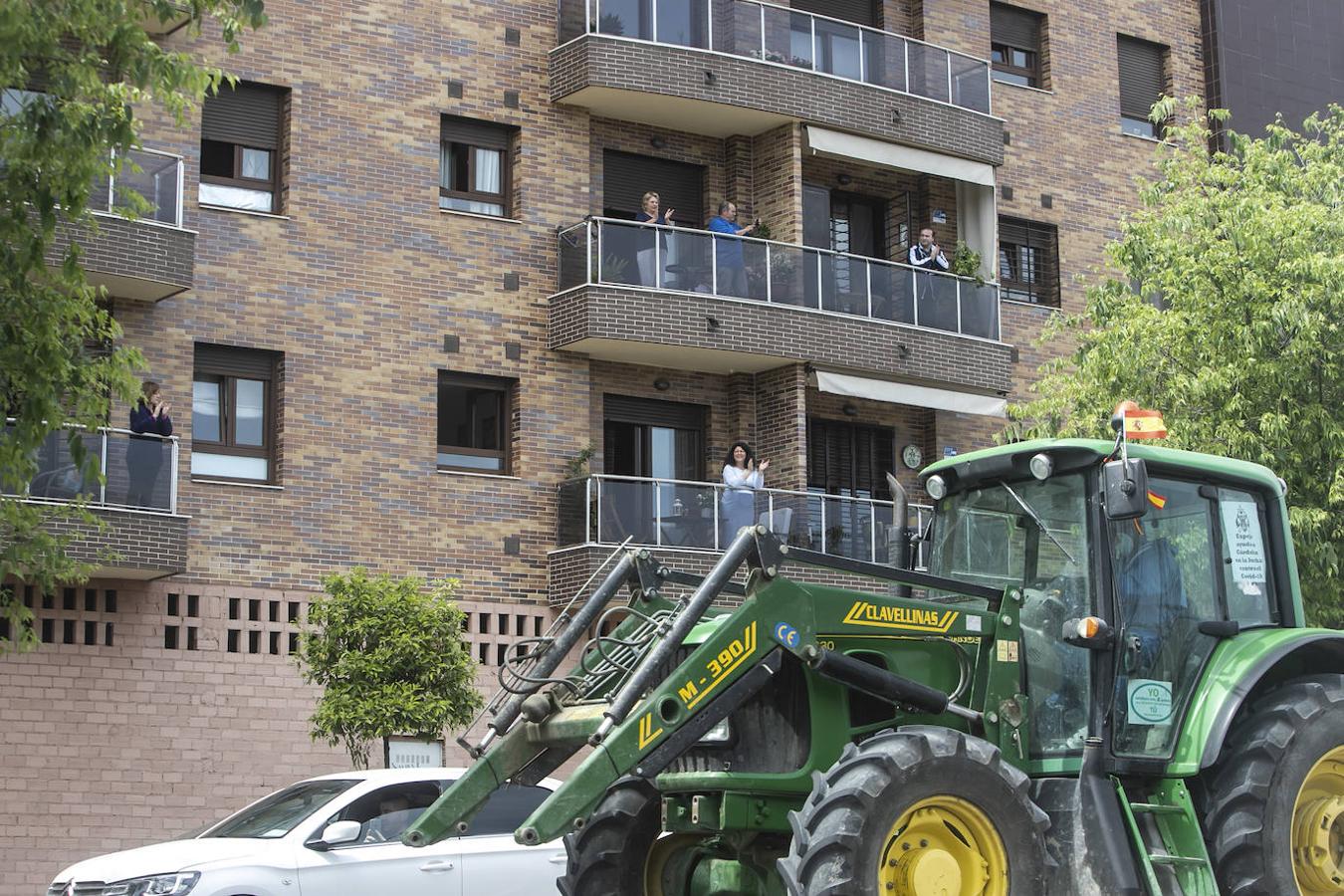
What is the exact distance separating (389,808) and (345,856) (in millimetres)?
501

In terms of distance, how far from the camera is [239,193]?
24.7 metres

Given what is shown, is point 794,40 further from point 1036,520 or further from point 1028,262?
point 1036,520

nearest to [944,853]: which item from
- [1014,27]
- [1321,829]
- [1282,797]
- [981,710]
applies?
[981,710]

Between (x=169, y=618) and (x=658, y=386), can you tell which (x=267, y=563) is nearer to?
(x=169, y=618)

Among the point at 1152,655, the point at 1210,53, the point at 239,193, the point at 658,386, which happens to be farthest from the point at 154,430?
the point at 1210,53

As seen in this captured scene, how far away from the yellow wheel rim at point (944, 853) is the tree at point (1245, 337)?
1149cm

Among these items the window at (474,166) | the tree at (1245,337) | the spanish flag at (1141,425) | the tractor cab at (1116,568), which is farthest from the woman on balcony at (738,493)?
the spanish flag at (1141,425)

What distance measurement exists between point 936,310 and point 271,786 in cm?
1176

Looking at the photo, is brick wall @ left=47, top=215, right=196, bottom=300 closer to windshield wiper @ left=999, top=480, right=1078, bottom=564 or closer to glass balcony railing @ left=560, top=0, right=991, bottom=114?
glass balcony railing @ left=560, top=0, right=991, bottom=114

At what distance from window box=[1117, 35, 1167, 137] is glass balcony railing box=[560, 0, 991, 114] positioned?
4.55 metres

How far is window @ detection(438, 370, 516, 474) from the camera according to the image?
25609 mm

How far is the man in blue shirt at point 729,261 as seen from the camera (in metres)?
26.4

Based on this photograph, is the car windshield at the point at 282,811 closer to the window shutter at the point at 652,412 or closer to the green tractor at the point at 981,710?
the green tractor at the point at 981,710

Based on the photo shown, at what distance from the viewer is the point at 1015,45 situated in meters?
32.2
